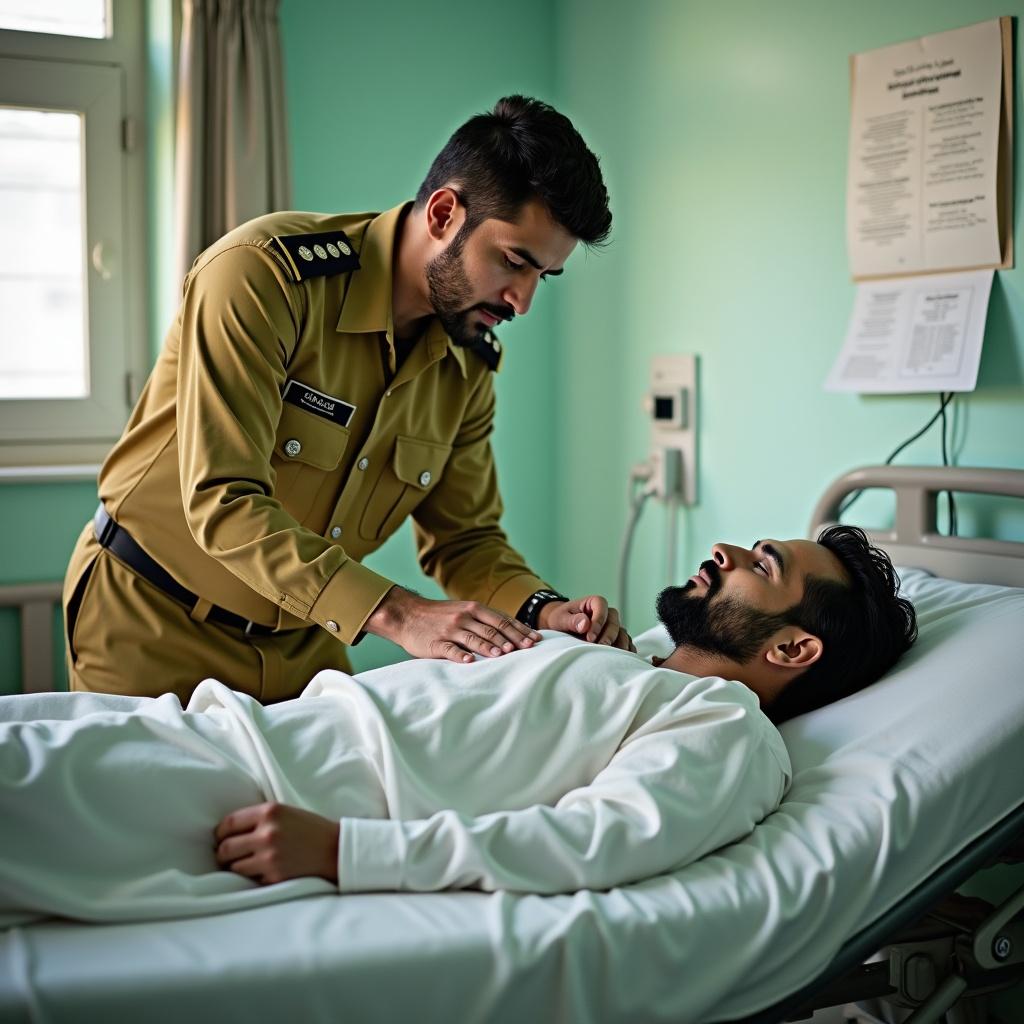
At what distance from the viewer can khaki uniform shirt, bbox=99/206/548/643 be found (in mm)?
1584

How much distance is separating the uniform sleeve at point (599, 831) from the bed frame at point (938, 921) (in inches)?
7.4

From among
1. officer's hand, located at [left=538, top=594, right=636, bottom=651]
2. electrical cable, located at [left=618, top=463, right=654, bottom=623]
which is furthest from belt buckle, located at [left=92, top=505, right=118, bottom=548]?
electrical cable, located at [left=618, top=463, right=654, bottom=623]

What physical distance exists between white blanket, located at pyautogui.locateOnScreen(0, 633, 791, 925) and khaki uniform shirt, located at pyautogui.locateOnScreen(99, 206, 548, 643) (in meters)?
0.22

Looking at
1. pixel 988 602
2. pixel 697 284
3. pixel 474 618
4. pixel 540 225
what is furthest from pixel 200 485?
Result: pixel 697 284

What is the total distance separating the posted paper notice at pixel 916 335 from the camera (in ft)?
6.26

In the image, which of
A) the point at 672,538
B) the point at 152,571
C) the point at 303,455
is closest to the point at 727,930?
the point at 303,455

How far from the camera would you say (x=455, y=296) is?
5.89ft

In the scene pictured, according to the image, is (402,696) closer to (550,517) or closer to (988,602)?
(988,602)

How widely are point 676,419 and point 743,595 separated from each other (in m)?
1.02

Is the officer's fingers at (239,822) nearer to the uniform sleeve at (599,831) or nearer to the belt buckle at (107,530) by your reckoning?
the uniform sleeve at (599,831)

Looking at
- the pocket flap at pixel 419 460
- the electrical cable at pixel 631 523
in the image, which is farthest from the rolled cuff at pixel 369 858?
the electrical cable at pixel 631 523

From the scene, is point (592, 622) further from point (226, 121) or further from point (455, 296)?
point (226, 121)

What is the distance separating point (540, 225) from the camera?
1.72 meters

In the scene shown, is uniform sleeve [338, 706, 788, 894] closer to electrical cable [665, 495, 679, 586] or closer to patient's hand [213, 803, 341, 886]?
patient's hand [213, 803, 341, 886]
